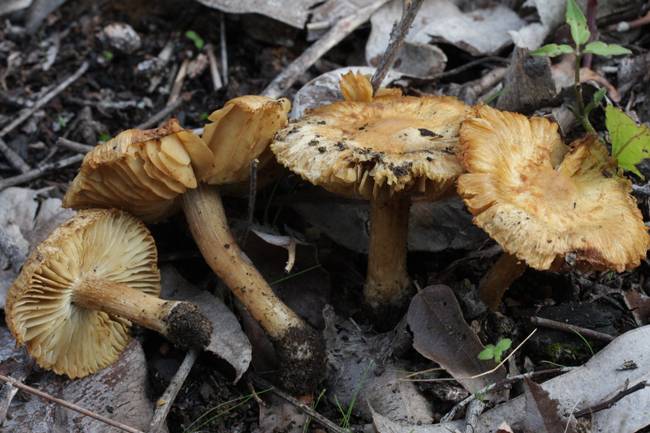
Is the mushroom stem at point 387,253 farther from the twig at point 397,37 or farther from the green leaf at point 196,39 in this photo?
the green leaf at point 196,39

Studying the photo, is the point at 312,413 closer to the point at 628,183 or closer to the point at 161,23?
the point at 628,183

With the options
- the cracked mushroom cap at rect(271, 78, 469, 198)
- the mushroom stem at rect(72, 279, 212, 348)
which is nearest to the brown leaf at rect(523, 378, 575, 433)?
the cracked mushroom cap at rect(271, 78, 469, 198)

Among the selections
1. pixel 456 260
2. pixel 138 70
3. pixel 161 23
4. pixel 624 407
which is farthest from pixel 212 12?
pixel 624 407

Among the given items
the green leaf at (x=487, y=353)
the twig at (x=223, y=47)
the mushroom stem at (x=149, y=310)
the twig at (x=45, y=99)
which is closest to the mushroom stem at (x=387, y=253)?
the green leaf at (x=487, y=353)

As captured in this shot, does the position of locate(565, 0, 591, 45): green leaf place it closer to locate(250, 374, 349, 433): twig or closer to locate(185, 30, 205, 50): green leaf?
locate(250, 374, 349, 433): twig

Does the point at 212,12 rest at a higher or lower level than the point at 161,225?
higher
